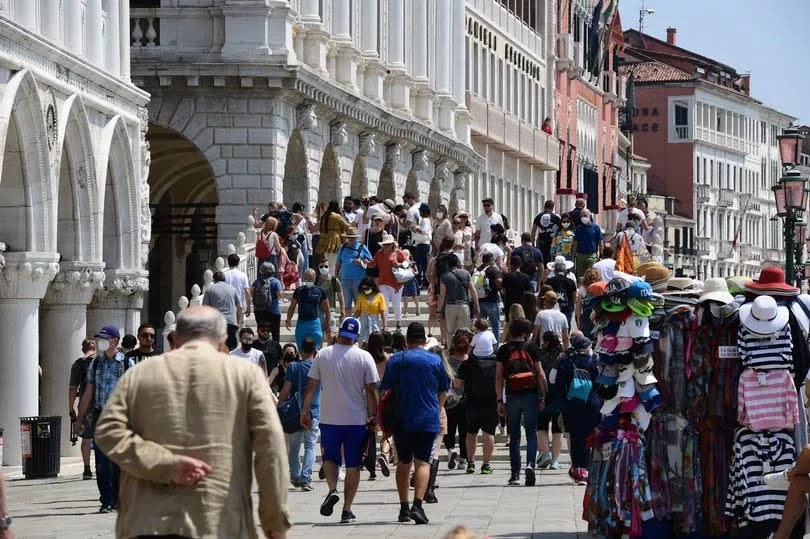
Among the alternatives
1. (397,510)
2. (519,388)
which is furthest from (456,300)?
(397,510)

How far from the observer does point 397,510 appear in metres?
19.8

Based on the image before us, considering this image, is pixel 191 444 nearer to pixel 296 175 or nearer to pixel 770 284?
pixel 770 284

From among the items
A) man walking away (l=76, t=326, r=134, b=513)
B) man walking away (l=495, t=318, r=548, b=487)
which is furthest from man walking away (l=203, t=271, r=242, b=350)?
man walking away (l=76, t=326, r=134, b=513)

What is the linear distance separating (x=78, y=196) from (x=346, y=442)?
1403 centimetres

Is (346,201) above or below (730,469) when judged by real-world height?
above

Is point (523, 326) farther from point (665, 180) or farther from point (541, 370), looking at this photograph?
point (665, 180)

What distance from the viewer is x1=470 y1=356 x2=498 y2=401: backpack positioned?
2298 cm

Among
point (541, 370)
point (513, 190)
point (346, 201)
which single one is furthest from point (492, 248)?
point (513, 190)

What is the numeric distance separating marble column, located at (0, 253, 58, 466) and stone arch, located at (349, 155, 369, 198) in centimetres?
2015

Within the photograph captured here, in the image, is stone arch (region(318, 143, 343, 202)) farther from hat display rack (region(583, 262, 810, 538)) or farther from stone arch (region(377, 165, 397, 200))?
hat display rack (region(583, 262, 810, 538))

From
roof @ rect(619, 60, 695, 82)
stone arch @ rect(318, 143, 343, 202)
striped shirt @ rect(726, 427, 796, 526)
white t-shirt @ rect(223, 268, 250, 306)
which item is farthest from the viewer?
roof @ rect(619, 60, 695, 82)

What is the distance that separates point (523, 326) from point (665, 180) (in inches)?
4592

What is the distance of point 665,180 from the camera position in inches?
5433

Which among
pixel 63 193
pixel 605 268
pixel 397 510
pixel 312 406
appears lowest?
pixel 397 510
